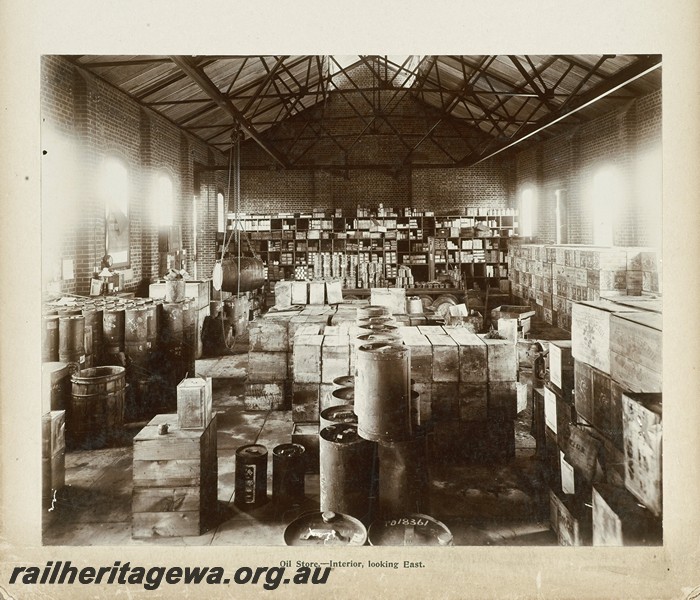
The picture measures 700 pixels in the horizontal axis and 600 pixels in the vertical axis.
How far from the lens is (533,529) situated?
11.6 ft

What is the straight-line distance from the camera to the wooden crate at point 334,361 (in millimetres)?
4773

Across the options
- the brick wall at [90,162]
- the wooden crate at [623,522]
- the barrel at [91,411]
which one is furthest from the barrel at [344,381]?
the brick wall at [90,162]

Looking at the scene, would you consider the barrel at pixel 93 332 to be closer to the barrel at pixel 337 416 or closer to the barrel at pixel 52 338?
the barrel at pixel 52 338

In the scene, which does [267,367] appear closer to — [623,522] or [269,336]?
[269,336]

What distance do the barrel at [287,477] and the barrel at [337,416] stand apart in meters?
0.41

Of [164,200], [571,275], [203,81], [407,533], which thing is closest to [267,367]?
[203,81]

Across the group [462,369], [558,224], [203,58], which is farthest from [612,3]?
[558,224]

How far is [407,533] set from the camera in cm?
271

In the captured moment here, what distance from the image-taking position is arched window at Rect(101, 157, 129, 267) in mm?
8562

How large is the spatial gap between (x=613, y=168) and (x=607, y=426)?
886 centimetres

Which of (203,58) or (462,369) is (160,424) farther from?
(203,58)

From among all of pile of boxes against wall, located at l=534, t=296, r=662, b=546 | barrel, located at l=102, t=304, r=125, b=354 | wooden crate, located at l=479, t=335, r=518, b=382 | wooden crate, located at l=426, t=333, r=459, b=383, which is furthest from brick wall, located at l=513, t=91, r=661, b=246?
barrel, located at l=102, t=304, r=125, b=354

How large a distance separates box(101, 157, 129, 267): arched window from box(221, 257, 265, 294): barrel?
9.67 ft

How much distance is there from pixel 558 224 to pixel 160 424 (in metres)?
11.9
